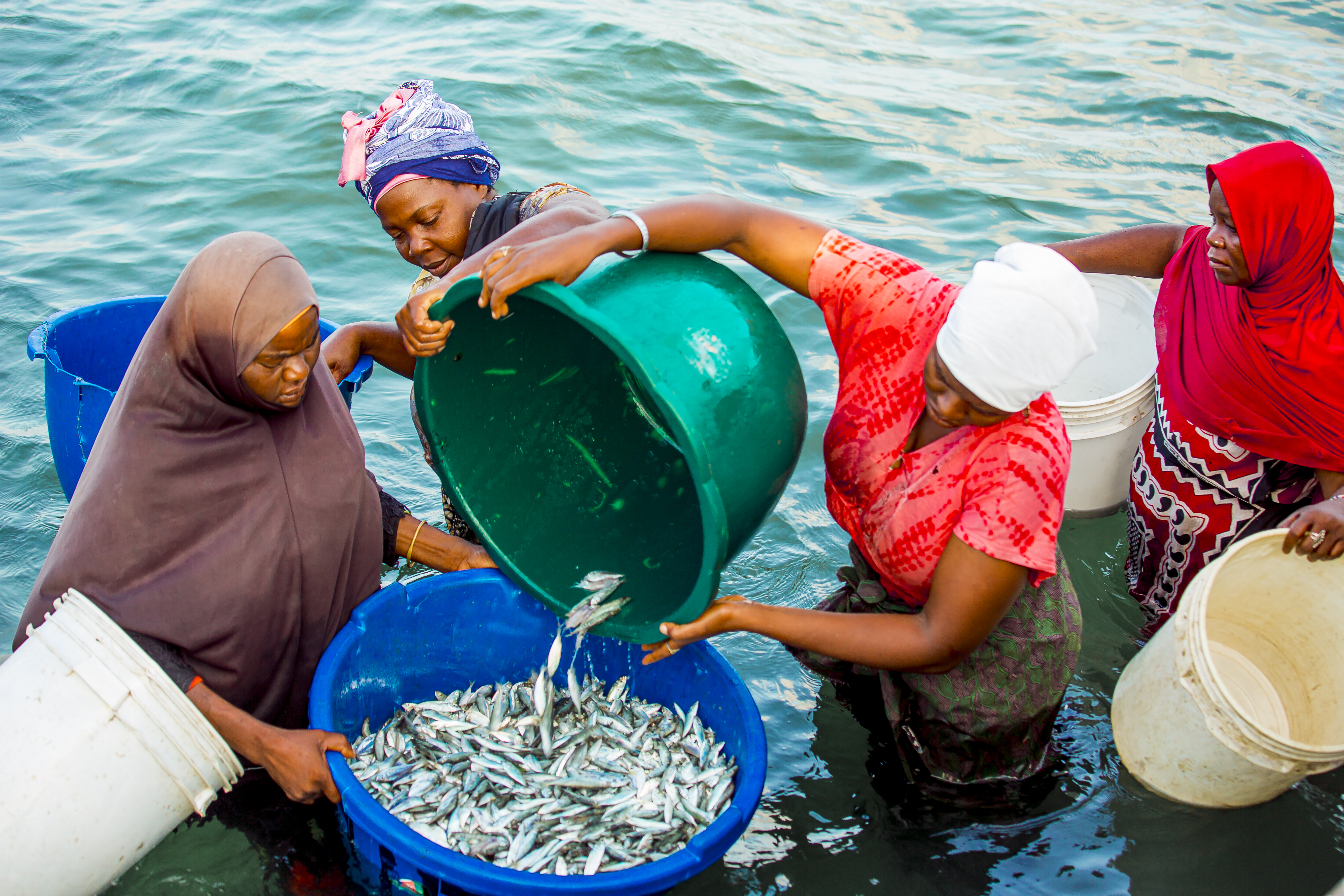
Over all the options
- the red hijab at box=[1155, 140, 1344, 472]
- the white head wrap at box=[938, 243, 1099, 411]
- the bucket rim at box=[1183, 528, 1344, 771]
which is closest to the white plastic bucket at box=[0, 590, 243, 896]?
the white head wrap at box=[938, 243, 1099, 411]

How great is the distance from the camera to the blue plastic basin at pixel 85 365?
10.6 ft

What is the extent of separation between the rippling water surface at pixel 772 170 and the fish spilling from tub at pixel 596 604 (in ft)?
3.05

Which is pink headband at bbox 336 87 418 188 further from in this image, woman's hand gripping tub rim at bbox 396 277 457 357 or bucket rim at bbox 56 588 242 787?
bucket rim at bbox 56 588 242 787

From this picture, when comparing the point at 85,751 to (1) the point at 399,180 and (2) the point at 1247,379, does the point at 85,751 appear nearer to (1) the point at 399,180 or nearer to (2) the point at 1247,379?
(1) the point at 399,180

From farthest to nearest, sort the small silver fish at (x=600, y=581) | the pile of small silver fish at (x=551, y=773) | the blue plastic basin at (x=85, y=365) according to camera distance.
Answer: the blue plastic basin at (x=85, y=365), the small silver fish at (x=600, y=581), the pile of small silver fish at (x=551, y=773)

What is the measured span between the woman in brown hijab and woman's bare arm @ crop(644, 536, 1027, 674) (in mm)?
1027

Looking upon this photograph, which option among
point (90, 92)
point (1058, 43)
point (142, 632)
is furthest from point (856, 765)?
point (1058, 43)

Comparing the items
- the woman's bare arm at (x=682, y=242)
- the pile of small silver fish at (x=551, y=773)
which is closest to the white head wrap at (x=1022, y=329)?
the woman's bare arm at (x=682, y=242)

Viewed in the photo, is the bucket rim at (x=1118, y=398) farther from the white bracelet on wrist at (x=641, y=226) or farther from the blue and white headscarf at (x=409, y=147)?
the blue and white headscarf at (x=409, y=147)

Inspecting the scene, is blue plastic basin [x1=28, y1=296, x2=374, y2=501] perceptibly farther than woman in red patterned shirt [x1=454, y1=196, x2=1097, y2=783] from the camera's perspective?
Yes

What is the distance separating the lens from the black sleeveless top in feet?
10.6

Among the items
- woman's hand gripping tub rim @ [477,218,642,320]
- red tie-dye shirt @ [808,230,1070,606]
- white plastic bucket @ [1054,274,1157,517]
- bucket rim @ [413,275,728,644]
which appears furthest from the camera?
white plastic bucket @ [1054,274,1157,517]

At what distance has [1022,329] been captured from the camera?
2.14m

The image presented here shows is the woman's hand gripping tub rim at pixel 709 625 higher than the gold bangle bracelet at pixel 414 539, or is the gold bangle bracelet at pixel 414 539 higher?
the woman's hand gripping tub rim at pixel 709 625
